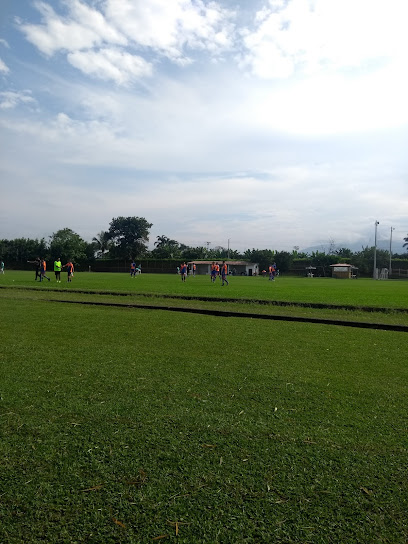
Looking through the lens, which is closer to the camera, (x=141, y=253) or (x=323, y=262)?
(x=323, y=262)

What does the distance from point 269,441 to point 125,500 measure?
4.53ft

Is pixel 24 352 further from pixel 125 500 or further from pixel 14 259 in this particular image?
pixel 14 259

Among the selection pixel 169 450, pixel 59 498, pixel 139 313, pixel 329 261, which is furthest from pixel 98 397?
pixel 329 261

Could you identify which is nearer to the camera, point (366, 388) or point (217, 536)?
point (217, 536)

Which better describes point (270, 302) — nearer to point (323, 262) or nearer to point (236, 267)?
point (323, 262)

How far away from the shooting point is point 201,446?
344 cm

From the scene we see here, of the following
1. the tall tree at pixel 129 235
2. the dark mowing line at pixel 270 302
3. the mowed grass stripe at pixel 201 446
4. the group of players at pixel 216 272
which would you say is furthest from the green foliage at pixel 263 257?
the mowed grass stripe at pixel 201 446

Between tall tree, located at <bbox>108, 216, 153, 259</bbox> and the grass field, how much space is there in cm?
10607

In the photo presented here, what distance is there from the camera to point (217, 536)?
7.89 feet

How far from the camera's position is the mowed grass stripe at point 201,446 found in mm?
2520

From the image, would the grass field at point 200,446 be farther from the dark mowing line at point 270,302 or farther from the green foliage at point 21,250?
the green foliage at point 21,250

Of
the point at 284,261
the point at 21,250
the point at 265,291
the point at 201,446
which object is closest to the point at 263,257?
the point at 284,261

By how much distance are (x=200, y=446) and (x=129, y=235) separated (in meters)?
114

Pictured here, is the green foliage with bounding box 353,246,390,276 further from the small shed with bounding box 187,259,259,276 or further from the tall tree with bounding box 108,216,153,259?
the tall tree with bounding box 108,216,153,259
